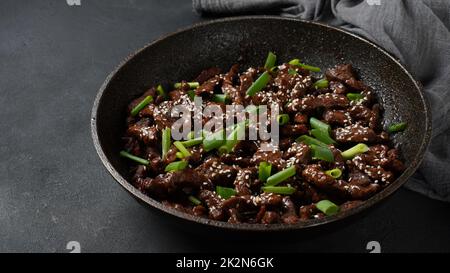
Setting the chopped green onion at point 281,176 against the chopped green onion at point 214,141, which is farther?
the chopped green onion at point 214,141

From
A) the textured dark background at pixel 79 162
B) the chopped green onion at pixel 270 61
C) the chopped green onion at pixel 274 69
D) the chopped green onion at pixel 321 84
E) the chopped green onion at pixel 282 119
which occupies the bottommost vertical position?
the textured dark background at pixel 79 162

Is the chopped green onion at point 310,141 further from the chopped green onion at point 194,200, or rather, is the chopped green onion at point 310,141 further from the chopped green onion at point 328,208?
the chopped green onion at point 194,200

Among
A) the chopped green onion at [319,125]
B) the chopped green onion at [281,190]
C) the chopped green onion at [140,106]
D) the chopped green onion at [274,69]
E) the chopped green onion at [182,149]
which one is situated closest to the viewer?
the chopped green onion at [281,190]

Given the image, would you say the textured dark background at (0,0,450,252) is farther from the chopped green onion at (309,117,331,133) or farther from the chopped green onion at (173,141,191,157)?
the chopped green onion at (309,117,331,133)

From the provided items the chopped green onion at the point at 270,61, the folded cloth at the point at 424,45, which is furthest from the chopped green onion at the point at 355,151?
the chopped green onion at the point at 270,61

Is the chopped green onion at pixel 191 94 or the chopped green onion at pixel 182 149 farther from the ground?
the chopped green onion at pixel 191 94

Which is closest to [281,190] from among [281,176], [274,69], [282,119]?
[281,176]
